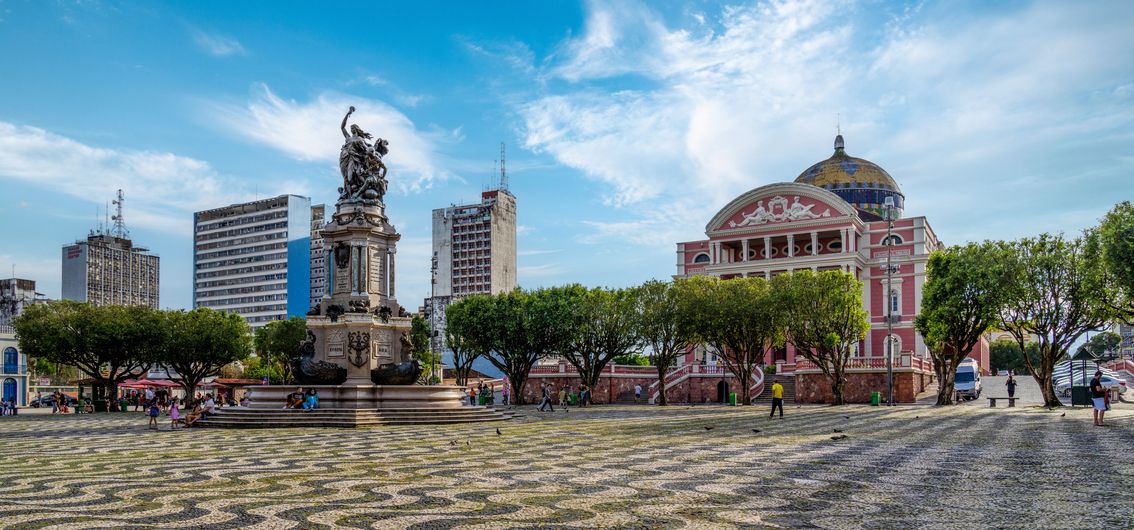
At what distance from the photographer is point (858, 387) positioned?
5503 centimetres

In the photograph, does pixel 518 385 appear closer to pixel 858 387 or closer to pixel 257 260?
pixel 858 387

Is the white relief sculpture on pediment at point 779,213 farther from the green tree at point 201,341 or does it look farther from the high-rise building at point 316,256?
the high-rise building at point 316,256

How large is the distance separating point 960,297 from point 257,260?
136 metres

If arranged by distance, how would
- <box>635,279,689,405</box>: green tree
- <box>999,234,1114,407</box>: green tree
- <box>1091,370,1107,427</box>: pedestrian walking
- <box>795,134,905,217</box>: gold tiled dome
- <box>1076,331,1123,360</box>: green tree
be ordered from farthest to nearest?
<box>1076,331,1123,360</box>: green tree → <box>795,134,905,217</box>: gold tiled dome → <box>635,279,689,405</box>: green tree → <box>999,234,1114,407</box>: green tree → <box>1091,370,1107,427</box>: pedestrian walking

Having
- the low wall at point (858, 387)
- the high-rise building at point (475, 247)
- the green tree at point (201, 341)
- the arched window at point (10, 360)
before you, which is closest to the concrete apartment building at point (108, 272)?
the high-rise building at point (475, 247)

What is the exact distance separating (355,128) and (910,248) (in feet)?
171

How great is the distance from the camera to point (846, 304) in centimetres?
4950

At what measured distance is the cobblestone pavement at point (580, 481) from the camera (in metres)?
9.91

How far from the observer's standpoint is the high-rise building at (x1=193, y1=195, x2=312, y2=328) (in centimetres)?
15600

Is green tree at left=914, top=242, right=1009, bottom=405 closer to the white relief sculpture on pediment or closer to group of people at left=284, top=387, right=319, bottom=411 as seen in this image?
the white relief sculpture on pediment

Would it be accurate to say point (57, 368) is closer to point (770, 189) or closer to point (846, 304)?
point (770, 189)

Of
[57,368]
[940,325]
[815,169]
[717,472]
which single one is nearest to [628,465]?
[717,472]

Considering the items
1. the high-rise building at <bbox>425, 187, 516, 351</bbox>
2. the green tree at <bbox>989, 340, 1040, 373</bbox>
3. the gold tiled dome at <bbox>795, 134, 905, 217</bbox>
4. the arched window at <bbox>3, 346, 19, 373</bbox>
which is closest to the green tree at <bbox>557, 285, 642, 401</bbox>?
the gold tiled dome at <bbox>795, 134, 905, 217</bbox>

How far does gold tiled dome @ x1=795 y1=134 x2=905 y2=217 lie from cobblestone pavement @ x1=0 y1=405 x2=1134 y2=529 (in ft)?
221
